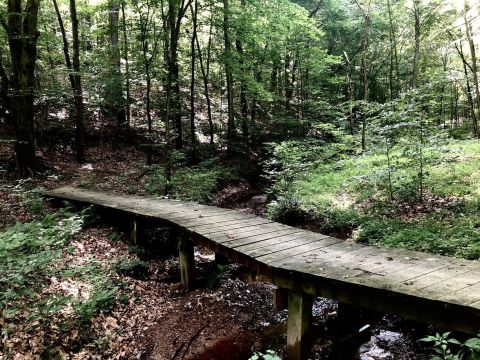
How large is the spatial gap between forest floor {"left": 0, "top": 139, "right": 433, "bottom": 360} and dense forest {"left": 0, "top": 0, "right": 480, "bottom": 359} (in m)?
0.04

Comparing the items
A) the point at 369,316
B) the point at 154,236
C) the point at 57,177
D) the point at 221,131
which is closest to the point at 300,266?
the point at 369,316

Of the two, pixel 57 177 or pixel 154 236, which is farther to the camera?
pixel 57 177

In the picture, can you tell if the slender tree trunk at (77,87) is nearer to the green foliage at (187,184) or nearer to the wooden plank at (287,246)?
the green foliage at (187,184)

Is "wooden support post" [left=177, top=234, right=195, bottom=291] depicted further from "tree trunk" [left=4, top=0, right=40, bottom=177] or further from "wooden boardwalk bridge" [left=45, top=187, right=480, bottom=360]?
"tree trunk" [left=4, top=0, right=40, bottom=177]

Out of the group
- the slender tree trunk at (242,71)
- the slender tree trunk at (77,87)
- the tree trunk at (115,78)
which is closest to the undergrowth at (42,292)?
the slender tree trunk at (77,87)

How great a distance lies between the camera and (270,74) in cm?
2558

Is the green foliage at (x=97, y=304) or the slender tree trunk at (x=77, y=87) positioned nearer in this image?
the green foliage at (x=97, y=304)

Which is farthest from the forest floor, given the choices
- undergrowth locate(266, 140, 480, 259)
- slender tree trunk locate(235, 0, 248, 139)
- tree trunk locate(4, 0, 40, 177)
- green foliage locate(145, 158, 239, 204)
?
slender tree trunk locate(235, 0, 248, 139)

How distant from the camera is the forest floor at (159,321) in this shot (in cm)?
484

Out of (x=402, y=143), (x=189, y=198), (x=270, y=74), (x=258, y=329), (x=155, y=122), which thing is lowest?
(x=258, y=329)

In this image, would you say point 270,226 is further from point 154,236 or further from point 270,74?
point 270,74

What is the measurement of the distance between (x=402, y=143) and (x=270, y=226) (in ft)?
15.6

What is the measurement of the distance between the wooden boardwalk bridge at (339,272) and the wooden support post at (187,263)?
21mm

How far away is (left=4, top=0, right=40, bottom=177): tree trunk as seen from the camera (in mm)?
11672
